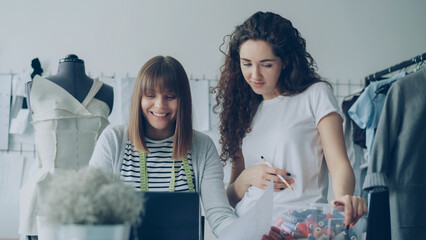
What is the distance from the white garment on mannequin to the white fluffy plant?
4.14ft

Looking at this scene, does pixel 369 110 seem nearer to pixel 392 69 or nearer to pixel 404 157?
pixel 392 69

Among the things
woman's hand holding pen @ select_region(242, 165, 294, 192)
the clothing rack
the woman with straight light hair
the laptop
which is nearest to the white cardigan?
the woman with straight light hair

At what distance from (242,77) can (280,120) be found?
0.76 ft

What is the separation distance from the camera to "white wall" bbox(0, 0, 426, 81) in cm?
302

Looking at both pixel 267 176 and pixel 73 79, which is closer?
pixel 267 176

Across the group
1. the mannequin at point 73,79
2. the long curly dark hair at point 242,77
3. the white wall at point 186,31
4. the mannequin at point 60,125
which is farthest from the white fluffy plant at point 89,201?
the white wall at point 186,31

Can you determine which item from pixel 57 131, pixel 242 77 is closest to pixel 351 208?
pixel 242 77

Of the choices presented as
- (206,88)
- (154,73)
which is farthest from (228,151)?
(206,88)

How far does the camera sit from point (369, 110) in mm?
2523

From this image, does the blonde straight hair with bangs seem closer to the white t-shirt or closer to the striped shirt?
the striped shirt

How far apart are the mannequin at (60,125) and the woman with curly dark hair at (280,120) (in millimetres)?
705

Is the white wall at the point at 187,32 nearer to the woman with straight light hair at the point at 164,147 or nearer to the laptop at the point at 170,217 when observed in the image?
the woman with straight light hair at the point at 164,147

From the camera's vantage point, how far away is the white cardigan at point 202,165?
4.04 ft

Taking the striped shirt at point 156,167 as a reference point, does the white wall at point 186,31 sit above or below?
above
